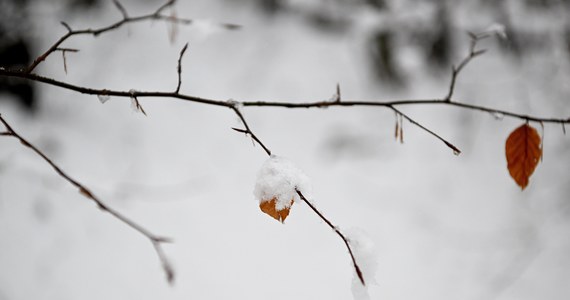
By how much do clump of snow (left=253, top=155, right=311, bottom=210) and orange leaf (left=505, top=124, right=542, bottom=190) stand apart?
365 mm

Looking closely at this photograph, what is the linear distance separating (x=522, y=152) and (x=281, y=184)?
43 centimetres

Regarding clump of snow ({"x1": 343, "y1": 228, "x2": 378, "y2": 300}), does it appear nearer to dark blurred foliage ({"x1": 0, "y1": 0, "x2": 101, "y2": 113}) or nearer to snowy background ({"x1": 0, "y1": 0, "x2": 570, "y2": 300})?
snowy background ({"x1": 0, "y1": 0, "x2": 570, "y2": 300})

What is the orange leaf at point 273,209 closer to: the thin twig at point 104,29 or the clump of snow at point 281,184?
the clump of snow at point 281,184

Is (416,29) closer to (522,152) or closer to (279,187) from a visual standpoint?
(522,152)

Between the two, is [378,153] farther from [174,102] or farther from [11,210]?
[11,210]

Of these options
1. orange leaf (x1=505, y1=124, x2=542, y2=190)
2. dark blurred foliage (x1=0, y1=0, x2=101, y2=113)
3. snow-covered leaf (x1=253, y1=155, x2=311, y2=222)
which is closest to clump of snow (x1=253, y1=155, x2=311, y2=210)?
snow-covered leaf (x1=253, y1=155, x2=311, y2=222)

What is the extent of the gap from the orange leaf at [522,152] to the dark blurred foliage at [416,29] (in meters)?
2.24

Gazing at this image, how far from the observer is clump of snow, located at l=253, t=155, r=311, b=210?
1.82ft

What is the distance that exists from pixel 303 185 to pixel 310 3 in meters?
3.02

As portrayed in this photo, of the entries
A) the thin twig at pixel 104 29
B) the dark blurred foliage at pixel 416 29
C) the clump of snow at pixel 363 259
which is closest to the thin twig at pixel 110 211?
the thin twig at pixel 104 29

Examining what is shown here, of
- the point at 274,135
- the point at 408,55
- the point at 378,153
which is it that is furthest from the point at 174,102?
the point at 408,55

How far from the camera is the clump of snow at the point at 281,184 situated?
55 centimetres

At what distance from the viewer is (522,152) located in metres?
0.62

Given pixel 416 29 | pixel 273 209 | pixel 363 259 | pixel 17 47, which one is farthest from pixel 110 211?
pixel 416 29
